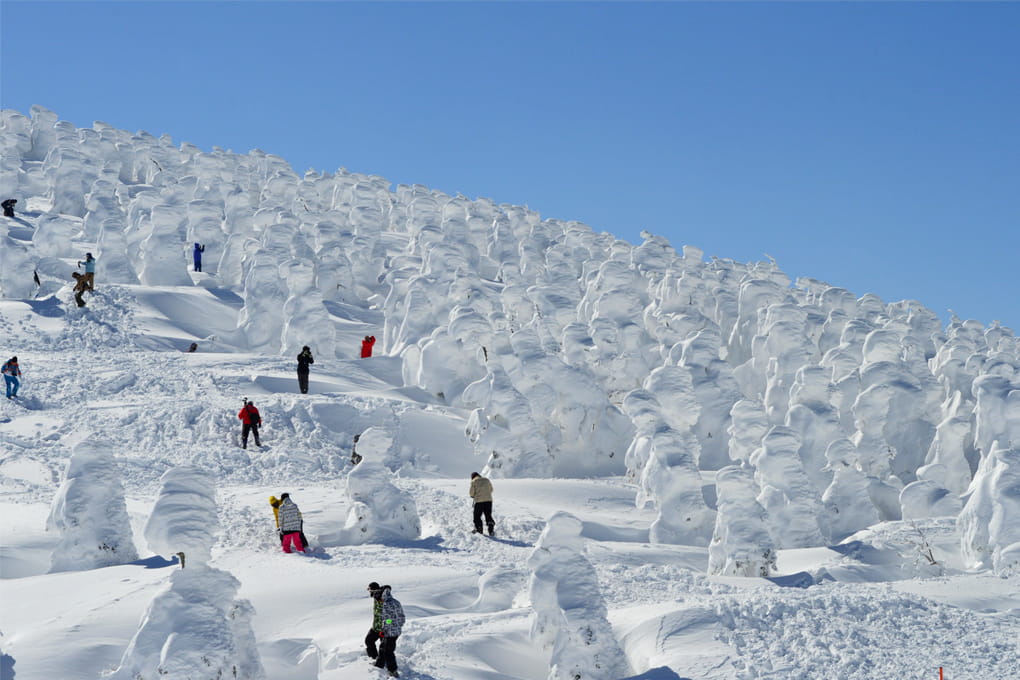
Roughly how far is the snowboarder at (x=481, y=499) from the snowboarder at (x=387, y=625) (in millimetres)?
7747

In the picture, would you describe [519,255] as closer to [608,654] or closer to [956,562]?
[956,562]

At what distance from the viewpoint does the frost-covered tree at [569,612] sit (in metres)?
14.9

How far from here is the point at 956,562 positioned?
24.7m

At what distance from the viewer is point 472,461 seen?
107ft

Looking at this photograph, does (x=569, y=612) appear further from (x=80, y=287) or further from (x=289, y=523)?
(x=80, y=287)

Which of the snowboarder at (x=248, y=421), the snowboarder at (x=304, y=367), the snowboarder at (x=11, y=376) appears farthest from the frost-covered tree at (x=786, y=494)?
the snowboarder at (x=11, y=376)

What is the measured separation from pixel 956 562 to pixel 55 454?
21.4 m

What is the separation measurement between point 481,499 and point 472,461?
32.6 feet

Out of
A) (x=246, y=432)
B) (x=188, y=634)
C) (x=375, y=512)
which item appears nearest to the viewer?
(x=188, y=634)

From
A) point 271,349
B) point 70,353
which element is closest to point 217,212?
point 271,349

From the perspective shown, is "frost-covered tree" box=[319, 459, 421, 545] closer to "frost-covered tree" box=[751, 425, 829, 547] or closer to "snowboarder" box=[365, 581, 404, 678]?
"snowboarder" box=[365, 581, 404, 678]

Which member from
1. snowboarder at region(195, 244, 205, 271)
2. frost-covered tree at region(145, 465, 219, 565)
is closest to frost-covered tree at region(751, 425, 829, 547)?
frost-covered tree at region(145, 465, 219, 565)

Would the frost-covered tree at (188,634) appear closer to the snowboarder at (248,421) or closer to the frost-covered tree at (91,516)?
Result: the frost-covered tree at (91,516)

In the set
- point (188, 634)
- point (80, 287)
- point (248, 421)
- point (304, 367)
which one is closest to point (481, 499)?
point (248, 421)
